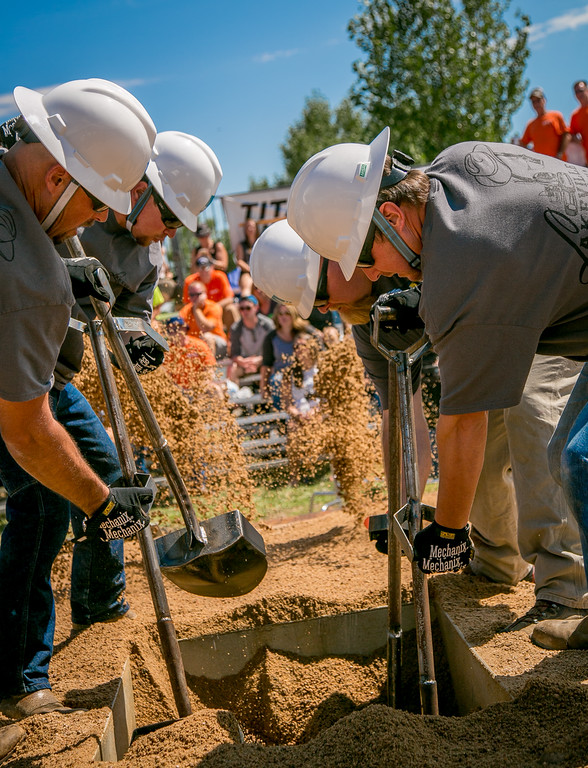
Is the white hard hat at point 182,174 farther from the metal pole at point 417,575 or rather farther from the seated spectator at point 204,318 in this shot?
the seated spectator at point 204,318

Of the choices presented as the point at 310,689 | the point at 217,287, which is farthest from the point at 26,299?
the point at 217,287

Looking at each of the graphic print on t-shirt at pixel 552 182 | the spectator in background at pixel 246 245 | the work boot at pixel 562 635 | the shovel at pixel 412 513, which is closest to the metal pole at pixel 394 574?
the shovel at pixel 412 513

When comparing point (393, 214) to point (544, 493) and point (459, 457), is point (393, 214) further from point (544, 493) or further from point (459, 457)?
point (544, 493)

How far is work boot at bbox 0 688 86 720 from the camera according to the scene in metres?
2.86

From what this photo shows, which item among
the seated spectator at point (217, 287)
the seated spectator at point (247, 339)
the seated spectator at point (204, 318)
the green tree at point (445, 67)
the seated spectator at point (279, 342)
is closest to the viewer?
the seated spectator at point (279, 342)

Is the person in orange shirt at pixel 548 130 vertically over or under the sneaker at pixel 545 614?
over

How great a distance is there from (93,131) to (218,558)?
5.45ft

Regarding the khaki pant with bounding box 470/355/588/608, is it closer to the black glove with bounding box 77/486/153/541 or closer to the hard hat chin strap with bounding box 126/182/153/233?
the black glove with bounding box 77/486/153/541

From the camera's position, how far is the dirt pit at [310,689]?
7.56 ft

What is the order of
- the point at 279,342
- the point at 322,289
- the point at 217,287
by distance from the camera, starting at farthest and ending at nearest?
the point at 217,287
the point at 279,342
the point at 322,289

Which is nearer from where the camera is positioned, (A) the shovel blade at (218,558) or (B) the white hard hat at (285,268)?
(A) the shovel blade at (218,558)

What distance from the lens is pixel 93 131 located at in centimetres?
250

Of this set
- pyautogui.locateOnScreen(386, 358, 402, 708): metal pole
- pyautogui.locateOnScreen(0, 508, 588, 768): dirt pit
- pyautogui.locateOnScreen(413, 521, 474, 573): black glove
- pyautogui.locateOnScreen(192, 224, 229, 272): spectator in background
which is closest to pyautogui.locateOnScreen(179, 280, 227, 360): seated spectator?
pyautogui.locateOnScreen(192, 224, 229, 272): spectator in background

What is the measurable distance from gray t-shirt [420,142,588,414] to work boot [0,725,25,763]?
6.30 ft
